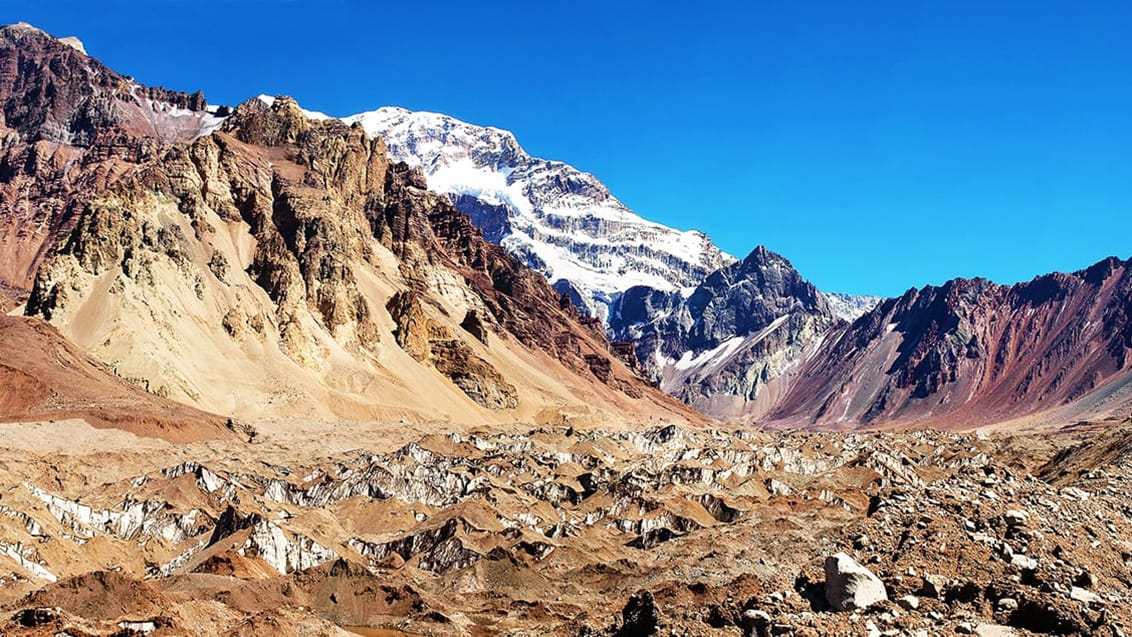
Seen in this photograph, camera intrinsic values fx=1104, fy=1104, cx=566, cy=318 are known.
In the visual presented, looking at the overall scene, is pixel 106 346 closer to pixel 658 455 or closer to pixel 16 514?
pixel 658 455

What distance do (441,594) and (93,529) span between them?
2429cm

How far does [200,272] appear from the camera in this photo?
180000 mm

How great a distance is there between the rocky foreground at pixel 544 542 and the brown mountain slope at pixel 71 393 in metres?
4.74

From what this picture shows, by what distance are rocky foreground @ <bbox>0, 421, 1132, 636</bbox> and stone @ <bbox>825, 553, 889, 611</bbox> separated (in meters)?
0.05

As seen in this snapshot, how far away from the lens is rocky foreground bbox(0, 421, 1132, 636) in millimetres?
25125

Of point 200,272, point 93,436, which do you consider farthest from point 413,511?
point 200,272

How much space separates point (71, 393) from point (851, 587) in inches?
4818

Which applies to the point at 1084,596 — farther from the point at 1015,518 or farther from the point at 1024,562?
the point at 1015,518

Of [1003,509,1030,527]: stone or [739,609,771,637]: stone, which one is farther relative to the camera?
[1003,509,1030,527]: stone

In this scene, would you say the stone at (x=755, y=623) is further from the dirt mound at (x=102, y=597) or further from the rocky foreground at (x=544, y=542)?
the dirt mound at (x=102, y=597)

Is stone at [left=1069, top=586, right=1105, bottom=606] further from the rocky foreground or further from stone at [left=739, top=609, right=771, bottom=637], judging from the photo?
stone at [left=739, top=609, right=771, bottom=637]

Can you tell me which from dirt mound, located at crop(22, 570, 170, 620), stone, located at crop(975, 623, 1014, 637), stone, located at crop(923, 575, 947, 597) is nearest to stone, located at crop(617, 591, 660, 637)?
stone, located at crop(923, 575, 947, 597)

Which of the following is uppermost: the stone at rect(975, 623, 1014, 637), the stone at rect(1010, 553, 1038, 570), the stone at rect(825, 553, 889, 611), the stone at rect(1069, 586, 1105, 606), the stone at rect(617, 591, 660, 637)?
the stone at rect(1010, 553, 1038, 570)

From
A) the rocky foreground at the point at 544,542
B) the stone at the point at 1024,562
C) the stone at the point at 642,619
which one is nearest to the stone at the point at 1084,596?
the rocky foreground at the point at 544,542
